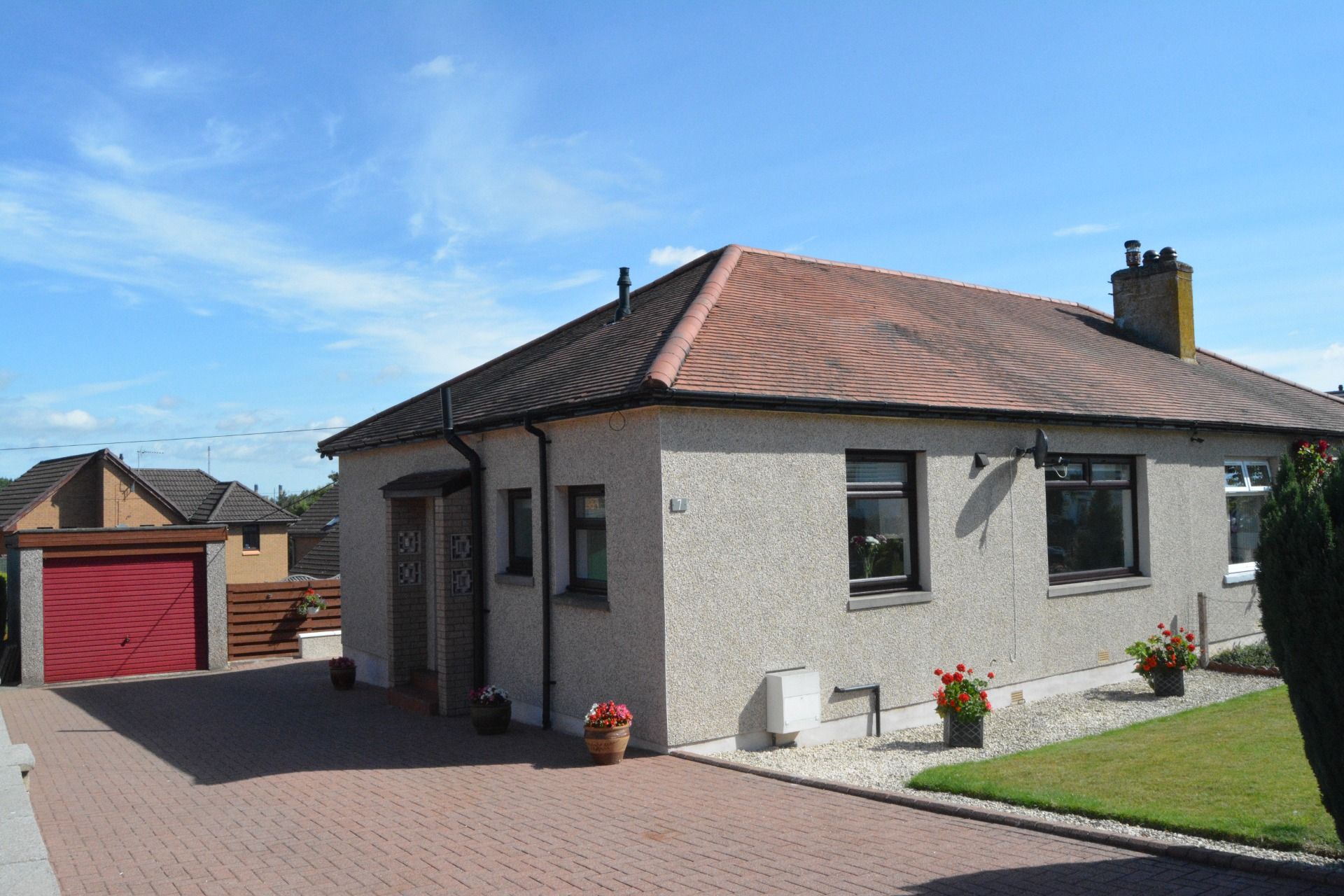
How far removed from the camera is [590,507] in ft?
37.6

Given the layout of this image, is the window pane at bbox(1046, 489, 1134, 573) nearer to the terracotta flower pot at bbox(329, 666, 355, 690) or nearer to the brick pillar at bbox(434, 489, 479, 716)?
the brick pillar at bbox(434, 489, 479, 716)

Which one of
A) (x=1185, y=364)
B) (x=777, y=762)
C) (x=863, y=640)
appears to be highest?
(x=1185, y=364)

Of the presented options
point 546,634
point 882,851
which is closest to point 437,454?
point 546,634

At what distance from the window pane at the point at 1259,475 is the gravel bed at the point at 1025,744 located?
4.06m

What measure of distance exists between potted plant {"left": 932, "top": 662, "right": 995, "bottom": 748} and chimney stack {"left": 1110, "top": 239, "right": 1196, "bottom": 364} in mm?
11185

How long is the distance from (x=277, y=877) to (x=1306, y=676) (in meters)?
6.41

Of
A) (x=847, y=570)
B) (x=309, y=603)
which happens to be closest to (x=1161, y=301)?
(x=847, y=570)

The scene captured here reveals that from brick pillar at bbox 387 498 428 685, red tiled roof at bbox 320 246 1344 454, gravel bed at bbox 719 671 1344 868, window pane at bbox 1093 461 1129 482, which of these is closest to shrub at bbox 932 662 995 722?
gravel bed at bbox 719 671 1344 868

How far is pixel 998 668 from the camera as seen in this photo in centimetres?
1255

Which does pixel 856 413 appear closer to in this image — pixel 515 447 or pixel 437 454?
pixel 515 447

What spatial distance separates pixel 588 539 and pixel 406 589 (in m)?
4.47

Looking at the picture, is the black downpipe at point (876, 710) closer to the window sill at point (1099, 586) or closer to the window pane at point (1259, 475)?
the window sill at point (1099, 586)

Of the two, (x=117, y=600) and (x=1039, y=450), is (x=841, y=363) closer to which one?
(x=1039, y=450)

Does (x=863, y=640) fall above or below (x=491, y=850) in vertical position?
above
